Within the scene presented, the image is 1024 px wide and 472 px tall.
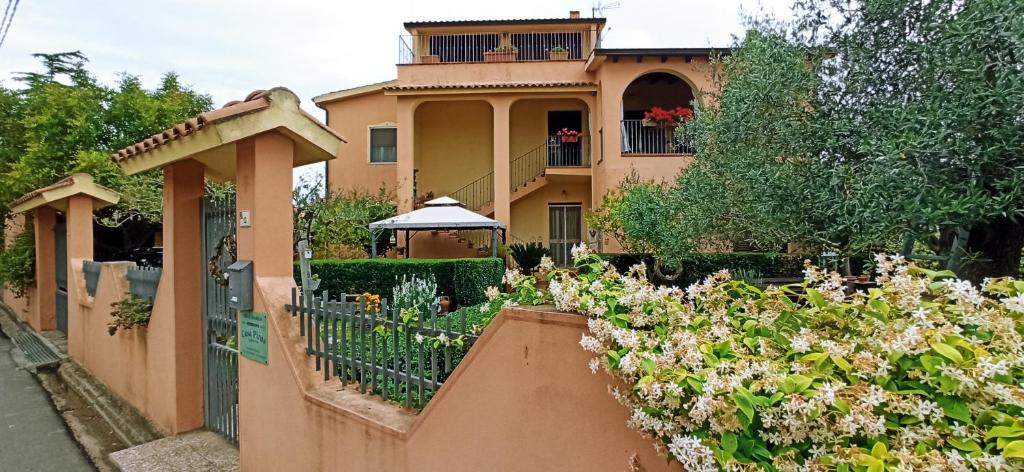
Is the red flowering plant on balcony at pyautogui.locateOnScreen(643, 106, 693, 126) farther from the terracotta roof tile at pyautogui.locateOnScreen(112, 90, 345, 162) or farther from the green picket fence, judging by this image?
the green picket fence

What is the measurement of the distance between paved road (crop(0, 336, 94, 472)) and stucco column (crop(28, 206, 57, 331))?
3.58m

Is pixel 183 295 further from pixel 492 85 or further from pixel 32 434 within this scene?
pixel 492 85

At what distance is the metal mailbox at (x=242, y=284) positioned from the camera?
4.11m

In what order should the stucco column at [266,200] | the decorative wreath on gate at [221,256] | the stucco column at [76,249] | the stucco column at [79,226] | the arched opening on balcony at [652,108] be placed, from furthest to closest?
the arched opening on balcony at [652,108] → the stucco column at [79,226] → the stucco column at [76,249] → the decorative wreath on gate at [221,256] → the stucco column at [266,200]

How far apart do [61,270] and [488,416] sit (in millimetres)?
12816

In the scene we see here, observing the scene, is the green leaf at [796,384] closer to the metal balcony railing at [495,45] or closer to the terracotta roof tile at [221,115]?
the terracotta roof tile at [221,115]

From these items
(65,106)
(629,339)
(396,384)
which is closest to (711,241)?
(396,384)

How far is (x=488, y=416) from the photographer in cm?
261

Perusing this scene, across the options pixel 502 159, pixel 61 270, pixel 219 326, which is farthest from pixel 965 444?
pixel 502 159

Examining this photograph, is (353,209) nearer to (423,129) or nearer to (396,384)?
(423,129)

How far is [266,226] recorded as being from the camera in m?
4.15

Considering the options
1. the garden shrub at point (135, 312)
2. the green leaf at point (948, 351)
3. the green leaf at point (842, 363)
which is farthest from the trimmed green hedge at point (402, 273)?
the green leaf at point (948, 351)

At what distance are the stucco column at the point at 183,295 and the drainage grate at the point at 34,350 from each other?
6169mm

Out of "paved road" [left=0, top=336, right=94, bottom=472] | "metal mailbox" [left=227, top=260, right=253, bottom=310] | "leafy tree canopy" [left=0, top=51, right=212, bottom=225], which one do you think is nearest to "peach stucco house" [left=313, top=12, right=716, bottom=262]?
"leafy tree canopy" [left=0, top=51, right=212, bottom=225]
